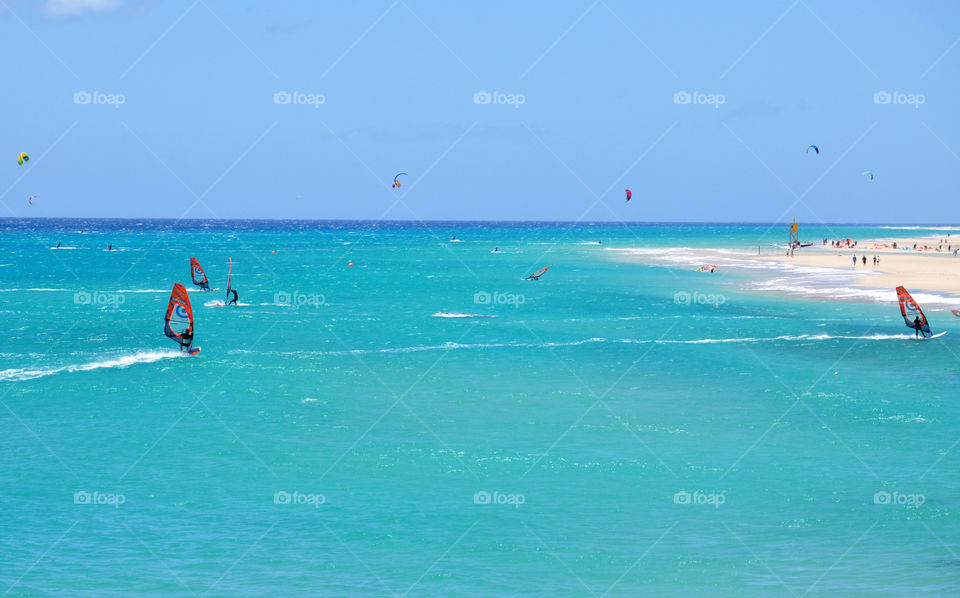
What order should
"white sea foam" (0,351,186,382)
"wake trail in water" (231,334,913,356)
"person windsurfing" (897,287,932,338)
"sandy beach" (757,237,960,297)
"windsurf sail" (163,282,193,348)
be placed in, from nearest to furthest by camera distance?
1. "white sea foam" (0,351,186,382)
2. "windsurf sail" (163,282,193,348)
3. "person windsurfing" (897,287,932,338)
4. "wake trail in water" (231,334,913,356)
5. "sandy beach" (757,237,960,297)

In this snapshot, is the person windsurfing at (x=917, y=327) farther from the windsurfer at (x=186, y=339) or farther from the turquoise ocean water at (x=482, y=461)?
the windsurfer at (x=186, y=339)

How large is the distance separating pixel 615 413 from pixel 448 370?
9.59m

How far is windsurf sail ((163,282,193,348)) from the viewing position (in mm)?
37062

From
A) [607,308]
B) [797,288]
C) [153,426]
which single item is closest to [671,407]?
[153,426]

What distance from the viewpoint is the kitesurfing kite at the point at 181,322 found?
37156 millimetres

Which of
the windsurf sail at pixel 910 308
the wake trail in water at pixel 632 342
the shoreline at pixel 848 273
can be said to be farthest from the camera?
the shoreline at pixel 848 273

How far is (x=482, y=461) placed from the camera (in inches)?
911

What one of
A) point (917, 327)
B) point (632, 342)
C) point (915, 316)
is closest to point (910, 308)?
point (915, 316)

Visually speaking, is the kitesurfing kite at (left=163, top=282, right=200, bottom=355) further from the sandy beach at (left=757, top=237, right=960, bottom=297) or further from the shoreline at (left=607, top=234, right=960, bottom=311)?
the sandy beach at (left=757, top=237, right=960, bottom=297)

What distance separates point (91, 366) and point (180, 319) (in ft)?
18.6

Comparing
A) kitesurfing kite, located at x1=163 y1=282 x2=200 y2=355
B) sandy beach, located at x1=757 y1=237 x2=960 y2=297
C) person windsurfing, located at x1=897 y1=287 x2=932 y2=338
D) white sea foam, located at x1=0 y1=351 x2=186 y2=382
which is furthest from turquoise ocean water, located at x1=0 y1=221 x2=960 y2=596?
sandy beach, located at x1=757 y1=237 x2=960 y2=297

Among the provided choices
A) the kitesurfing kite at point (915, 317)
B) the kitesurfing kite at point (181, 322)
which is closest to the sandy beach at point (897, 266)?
the kitesurfing kite at point (915, 317)

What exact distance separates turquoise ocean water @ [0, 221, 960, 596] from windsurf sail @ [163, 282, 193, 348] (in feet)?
4.06

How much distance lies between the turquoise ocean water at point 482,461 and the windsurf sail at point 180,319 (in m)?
1.24
